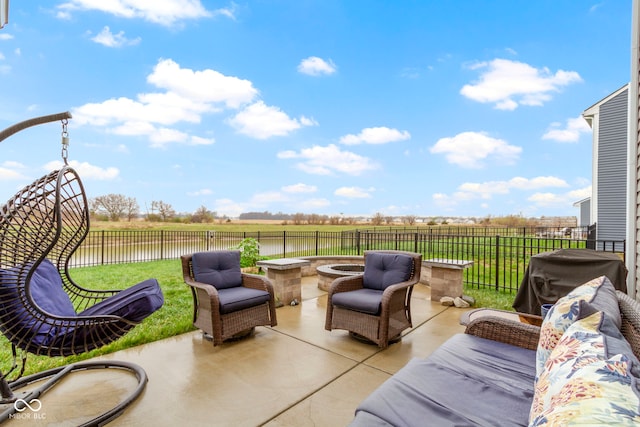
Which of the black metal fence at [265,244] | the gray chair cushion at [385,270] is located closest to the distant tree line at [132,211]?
the black metal fence at [265,244]

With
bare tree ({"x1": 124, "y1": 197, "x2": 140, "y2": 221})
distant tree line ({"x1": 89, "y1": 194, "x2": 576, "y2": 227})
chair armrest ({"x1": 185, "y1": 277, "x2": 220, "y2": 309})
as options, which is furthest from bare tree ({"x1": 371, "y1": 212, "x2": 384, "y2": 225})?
chair armrest ({"x1": 185, "y1": 277, "x2": 220, "y2": 309})

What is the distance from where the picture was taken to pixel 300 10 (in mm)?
7367

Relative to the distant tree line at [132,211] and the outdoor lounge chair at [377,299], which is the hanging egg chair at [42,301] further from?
the distant tree line at [132,211]

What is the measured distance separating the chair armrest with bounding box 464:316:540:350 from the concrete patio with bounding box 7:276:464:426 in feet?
2.84

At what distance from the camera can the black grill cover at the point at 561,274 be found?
302cm

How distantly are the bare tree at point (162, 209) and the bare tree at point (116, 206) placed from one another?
103 centimetres

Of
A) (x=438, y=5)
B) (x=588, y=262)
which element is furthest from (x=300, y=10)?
(x=588, y=262)

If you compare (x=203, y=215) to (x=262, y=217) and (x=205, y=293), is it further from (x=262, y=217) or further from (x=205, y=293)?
(x=205, y=293)

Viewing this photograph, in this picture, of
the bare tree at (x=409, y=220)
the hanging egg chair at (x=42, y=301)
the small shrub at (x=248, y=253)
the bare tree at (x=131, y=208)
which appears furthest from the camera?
the bare tree at (x=409, y=220)

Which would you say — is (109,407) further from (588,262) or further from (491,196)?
(491,196)

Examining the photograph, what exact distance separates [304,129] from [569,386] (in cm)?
1248

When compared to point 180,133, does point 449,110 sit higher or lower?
higher

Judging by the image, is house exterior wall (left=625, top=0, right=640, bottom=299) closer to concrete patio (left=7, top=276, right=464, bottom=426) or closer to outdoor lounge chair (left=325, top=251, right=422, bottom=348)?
concrete patio (left=7, top=276, right=464, bottom=426)

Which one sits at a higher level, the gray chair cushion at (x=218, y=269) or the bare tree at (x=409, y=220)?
the bare tree at (x=409, y=220)
